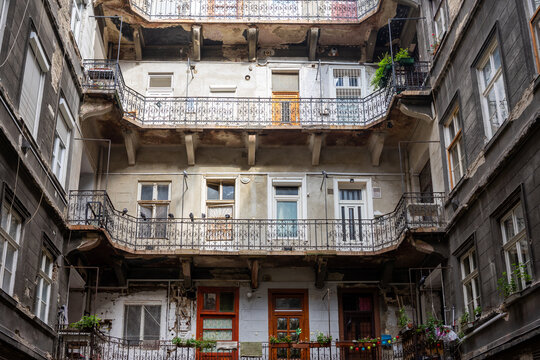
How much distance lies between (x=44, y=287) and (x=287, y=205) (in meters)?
6.65

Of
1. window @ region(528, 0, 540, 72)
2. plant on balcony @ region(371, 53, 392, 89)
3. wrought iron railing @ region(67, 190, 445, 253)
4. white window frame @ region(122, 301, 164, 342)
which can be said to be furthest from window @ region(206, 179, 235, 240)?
window @ region(528, 0, 540, 72)

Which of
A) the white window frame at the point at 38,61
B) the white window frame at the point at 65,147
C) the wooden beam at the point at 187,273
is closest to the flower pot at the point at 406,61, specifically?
the wooden beam at the point at 187,273

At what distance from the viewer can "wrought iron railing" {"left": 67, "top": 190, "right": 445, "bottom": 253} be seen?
1639 centimetres

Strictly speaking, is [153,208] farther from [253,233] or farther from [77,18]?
[77,18]

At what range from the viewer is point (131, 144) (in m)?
17.3

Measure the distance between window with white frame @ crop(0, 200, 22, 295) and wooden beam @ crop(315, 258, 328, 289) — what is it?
22.8 ft

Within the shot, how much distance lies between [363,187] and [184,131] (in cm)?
494

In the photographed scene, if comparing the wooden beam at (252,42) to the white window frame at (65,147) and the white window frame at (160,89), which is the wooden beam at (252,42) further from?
the white window frame at (65,147)

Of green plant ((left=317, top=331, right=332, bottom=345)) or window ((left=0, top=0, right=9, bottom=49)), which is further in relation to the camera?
green plant ((left=317, top=331, right=332, bottom=345))

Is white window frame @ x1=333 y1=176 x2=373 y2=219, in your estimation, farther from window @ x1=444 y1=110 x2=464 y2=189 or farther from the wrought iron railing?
window @ x1=444 y1=110 x2=464 y2=189

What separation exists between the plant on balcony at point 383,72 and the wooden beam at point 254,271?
5.50 meters

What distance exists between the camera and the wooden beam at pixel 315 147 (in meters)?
17.4

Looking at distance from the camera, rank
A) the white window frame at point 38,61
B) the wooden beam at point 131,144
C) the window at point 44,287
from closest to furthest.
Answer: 1. the white window frame at point 38,61
2. the window at point 44,287
3. the wooden beam at point 131,144

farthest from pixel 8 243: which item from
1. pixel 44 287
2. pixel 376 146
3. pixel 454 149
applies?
pixel 376 146
